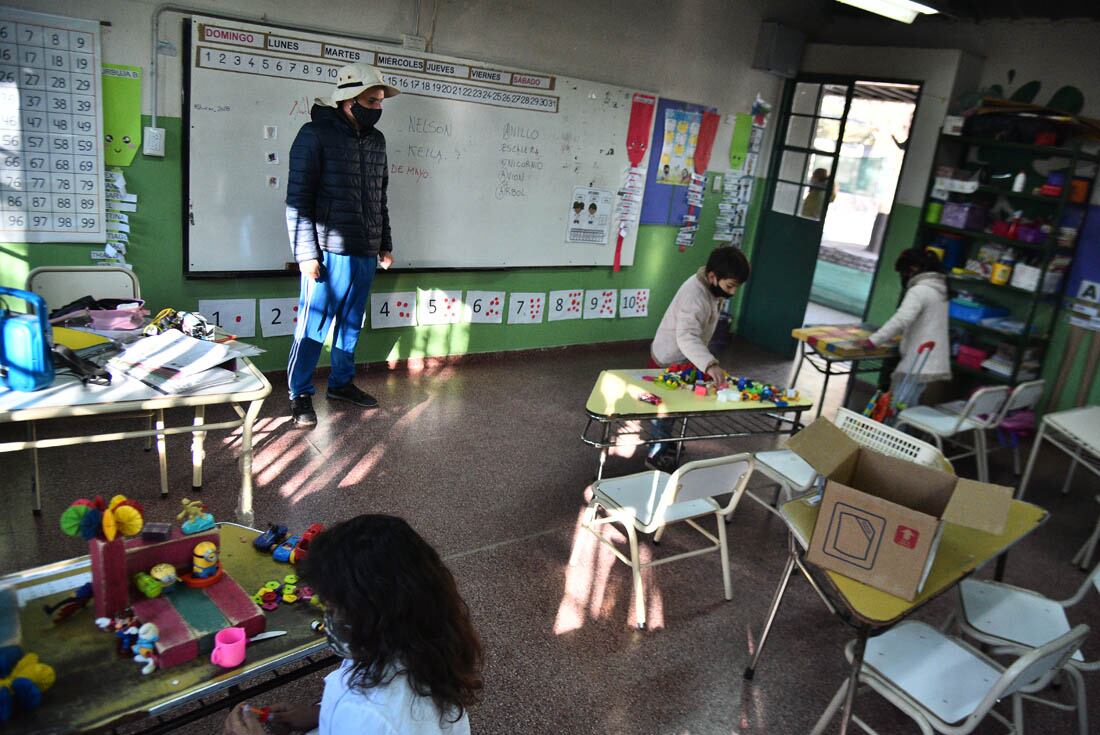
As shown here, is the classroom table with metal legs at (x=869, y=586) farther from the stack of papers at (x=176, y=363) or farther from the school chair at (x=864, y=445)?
the stack of papers at (x=176, y=363)

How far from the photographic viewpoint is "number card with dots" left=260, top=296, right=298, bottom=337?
15.6 feet

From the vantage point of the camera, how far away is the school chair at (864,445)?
10.5ft

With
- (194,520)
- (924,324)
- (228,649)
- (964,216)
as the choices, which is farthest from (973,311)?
(228,649)

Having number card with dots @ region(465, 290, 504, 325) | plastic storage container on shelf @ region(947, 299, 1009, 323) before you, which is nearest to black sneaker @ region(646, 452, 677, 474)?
number card with dots @ region(465, 290, 504, 325)

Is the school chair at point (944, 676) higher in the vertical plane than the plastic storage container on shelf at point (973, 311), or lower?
lower

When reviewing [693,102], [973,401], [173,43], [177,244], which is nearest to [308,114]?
[173,43]

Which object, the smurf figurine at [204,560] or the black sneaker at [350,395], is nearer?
the smurf figurine at [204,560]

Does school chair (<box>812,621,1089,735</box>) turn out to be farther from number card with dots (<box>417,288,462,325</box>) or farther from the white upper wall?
the white upper wall

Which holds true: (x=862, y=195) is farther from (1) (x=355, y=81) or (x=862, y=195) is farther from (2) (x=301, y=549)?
(2) (x=301, y=549)

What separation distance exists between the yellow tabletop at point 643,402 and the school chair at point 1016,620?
1.26m

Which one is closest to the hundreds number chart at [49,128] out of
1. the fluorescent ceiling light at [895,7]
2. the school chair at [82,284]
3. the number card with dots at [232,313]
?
the school chair at [82,284]

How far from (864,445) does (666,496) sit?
0.90m

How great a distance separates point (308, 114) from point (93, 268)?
1.48m

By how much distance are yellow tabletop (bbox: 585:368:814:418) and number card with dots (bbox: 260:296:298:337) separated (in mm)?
2093
